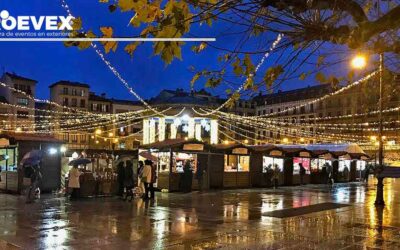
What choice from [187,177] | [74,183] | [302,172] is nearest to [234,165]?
[187,177]

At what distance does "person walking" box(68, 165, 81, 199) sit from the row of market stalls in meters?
4.34

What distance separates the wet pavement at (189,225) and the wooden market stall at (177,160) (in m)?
5.29

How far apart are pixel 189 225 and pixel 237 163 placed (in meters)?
17.5

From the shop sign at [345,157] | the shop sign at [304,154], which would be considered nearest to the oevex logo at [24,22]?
the shop sign at [304,154]

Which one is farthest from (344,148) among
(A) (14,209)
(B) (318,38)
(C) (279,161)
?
(B) (318,38)

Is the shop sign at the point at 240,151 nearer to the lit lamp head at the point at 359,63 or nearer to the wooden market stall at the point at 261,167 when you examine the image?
the wooden market stall at the point at 261,167

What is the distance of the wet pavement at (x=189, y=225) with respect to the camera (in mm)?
11023

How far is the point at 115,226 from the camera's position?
13242 mm

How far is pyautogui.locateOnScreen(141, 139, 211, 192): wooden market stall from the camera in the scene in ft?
84.2

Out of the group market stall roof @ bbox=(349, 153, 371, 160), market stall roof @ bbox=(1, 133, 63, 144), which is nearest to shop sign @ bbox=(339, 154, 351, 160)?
market stall roof @ bbox=(349, 153, 371, 160)

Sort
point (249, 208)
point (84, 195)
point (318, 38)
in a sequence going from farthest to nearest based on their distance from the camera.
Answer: point (84, 195) < point (249, 208) < point (318, 38)

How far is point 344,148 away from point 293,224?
101 feet

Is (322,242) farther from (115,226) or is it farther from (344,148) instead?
(344,148)

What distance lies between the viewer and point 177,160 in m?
27.1
